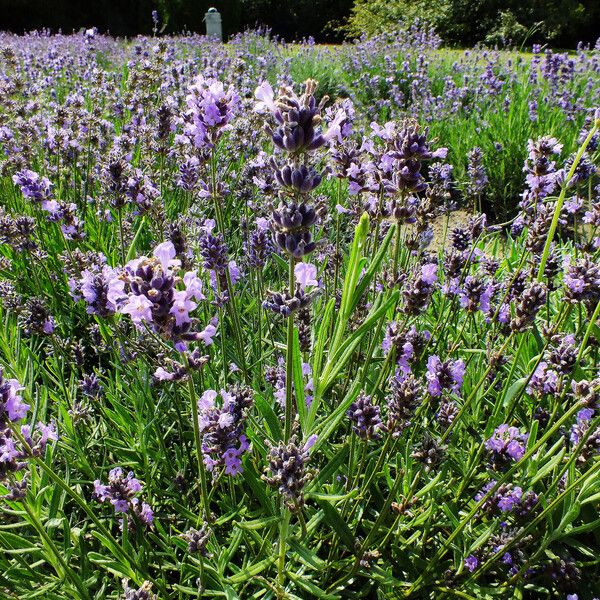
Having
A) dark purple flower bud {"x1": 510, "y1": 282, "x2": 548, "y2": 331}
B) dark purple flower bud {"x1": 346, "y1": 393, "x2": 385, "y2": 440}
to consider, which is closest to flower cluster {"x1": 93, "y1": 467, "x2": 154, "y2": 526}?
dark purple flower bud {"x1": 346, "y1": 393, "x2": 385, "y2": 440}

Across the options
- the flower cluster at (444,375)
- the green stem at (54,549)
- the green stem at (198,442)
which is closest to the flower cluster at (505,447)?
the flower cluster at (444,375)

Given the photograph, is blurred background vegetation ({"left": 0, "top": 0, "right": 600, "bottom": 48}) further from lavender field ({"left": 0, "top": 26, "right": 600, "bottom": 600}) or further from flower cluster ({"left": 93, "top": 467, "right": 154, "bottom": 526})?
flower cluster ({"left": 93, "top": 467, "right": 154, "bottom": 526})

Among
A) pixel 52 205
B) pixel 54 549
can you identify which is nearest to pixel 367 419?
pixel 54 549

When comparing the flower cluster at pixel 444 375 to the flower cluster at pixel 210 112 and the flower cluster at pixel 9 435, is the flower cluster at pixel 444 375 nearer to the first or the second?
the flower cluster at pixel 210 112

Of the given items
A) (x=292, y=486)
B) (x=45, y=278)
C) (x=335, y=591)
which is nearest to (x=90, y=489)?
(x=335, y=591)

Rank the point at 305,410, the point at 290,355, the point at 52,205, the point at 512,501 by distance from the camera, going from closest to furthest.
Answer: the point at 290,355, the point at 305,410, the point at 512,501, the point at 52,205

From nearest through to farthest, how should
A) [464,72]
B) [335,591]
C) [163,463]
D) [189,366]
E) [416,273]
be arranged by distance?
[189,366], [335,591], [416,273], [163,463], [464,72]

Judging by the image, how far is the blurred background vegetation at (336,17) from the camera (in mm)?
20406

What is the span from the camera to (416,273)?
1.92 m

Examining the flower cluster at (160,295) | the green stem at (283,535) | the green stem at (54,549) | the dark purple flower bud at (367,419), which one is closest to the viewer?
the flower cluster at (160,295)

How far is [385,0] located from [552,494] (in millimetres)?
24087

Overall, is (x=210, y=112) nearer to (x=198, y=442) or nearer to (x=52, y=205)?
(x=198, y=442)

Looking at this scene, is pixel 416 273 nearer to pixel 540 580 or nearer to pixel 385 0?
pixel 540 580

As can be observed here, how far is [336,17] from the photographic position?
27891 mm
